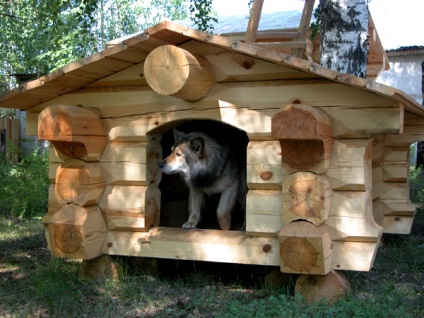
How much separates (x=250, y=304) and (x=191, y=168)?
6.07 feet

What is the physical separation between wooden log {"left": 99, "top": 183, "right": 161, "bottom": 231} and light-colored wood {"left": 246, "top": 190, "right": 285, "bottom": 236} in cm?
111

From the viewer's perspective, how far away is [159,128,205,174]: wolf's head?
5691 mm

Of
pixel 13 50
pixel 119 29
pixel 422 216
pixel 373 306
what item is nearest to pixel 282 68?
pixel 373 306

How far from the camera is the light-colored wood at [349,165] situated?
4.45 meters

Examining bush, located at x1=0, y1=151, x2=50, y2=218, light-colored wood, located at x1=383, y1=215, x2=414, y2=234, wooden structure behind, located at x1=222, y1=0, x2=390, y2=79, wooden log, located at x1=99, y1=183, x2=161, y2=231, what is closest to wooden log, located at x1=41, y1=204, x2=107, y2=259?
wooden log, located at x1=99, y1=183, x2=161, y2=231

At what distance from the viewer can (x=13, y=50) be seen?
78.4 feet

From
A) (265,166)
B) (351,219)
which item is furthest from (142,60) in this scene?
(351,219)

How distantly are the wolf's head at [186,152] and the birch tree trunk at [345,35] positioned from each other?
1.76 m

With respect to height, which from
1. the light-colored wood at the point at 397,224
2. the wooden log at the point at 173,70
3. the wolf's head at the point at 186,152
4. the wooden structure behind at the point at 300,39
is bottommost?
the light-colored wood at the point at 397,224

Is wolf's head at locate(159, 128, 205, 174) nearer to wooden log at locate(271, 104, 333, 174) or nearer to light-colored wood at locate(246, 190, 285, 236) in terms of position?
light-colored wood at locate(246, 190, 285, 236)

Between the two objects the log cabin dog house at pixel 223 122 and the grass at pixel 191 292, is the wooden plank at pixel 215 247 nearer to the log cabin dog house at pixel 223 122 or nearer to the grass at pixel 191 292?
the log cabin dog house at pixel 223 122

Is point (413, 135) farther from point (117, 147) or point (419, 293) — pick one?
point (117, 147)

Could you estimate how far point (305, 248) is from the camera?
4434mm

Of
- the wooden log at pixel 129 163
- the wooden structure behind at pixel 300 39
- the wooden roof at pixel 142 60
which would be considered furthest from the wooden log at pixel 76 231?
the wooden structure behind at pixel 300 39
